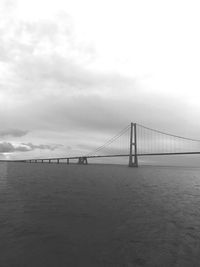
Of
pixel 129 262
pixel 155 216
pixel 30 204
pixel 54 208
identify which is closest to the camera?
pixel 129 262

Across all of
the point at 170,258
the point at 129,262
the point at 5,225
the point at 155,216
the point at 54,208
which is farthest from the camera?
the point at 54,208

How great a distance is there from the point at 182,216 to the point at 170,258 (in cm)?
712

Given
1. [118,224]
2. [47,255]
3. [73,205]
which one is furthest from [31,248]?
[73,205]

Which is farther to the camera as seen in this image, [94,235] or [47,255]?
[94,235]

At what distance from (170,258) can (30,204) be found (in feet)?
40.1

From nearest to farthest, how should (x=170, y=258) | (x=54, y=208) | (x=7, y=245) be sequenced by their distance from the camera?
(x=170, y=258), (x=7, y=245), (x=54, y=208)

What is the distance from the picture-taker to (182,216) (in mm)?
14492

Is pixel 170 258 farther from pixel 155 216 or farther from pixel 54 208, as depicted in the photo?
pixel 54 208

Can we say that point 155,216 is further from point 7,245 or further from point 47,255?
point 7,245

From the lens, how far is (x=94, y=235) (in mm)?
10336

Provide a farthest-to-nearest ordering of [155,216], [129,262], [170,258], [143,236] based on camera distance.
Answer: [155,216], [143,236], [170,258], [129,262]

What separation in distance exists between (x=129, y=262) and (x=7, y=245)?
203 inches

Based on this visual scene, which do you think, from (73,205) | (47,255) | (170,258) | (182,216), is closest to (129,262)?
(170,258)

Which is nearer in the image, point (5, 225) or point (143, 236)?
point (143, 236)
